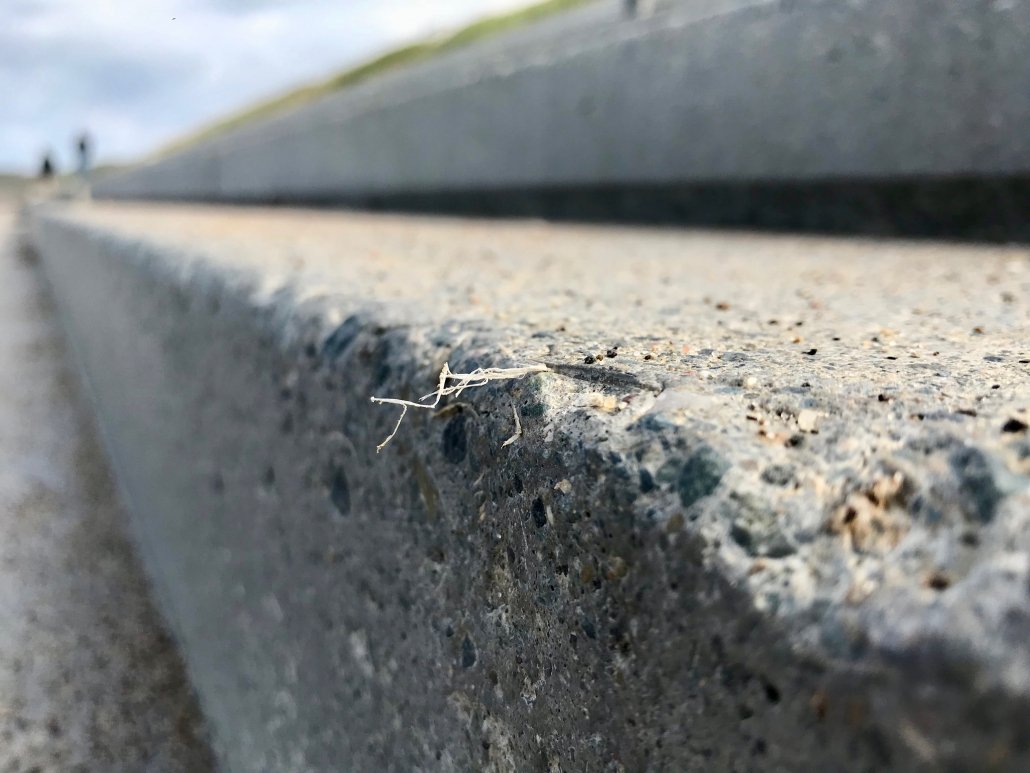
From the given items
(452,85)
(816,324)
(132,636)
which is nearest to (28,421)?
(132,636)

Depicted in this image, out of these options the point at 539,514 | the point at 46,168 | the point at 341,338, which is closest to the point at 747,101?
the point at 341,338

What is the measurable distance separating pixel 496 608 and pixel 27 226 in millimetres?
20119

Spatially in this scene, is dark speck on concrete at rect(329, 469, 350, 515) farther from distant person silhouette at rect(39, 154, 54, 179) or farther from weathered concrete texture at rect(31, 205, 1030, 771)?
distant person silhouette at rect(39, 154, 54, 179)

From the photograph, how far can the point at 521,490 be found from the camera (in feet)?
2.34

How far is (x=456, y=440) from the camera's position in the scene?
2.67ft

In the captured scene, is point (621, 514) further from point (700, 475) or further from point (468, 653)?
point (468, 653)

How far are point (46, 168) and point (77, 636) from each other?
3014cm

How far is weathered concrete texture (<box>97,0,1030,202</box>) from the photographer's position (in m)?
2.05

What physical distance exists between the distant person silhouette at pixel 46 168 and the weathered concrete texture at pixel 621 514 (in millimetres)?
29657

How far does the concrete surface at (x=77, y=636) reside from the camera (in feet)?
6.24

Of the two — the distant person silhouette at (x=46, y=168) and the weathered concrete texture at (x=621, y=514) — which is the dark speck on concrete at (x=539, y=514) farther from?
the distant person silhouette at (x=46, y=168)

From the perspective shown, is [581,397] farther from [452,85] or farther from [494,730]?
[452,85]

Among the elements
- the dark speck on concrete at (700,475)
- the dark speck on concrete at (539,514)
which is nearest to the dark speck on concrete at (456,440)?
the dark speck on concrete at (539,514)

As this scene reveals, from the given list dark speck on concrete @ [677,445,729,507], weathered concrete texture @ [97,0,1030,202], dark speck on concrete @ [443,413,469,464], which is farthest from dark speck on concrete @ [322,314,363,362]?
weathered concrete texture @ [97,0,1030,202]
